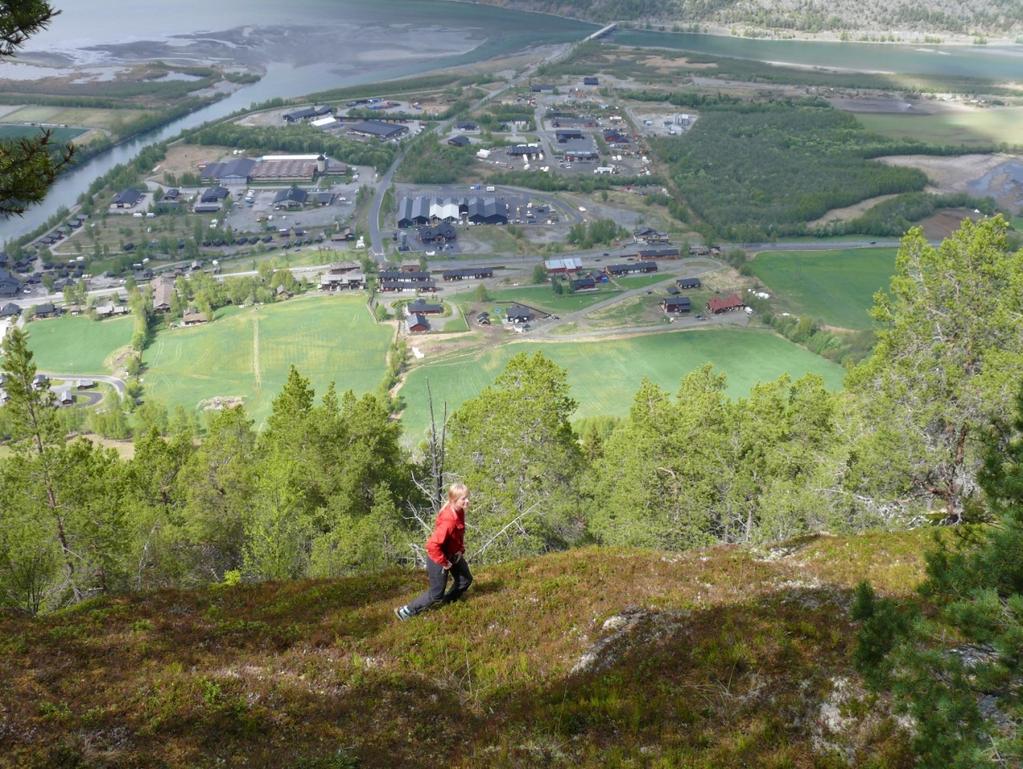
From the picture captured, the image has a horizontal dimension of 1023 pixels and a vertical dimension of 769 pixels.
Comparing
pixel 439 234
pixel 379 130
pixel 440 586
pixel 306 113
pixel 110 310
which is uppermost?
pixel 306 113

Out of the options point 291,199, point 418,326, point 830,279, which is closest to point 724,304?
point 830,279

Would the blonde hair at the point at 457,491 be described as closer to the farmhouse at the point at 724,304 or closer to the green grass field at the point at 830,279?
the farmhouse at the point at 724,304

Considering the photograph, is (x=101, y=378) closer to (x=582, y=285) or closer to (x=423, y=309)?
(x=423, y=309)

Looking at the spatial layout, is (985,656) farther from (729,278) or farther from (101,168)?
(101,168)

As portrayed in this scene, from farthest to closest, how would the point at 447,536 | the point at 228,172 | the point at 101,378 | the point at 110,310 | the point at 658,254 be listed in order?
the point at 228,172 < the point at 658,254 < the point at 110,310 < the point at 101,378 < the point at 447,536

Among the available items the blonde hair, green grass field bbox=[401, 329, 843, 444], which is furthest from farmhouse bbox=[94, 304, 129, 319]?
the blonde hair

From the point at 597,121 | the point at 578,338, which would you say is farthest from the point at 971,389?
the point at 597,121

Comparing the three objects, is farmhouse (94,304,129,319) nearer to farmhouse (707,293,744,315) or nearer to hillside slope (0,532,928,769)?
farmhouse (707,293,744,315)
